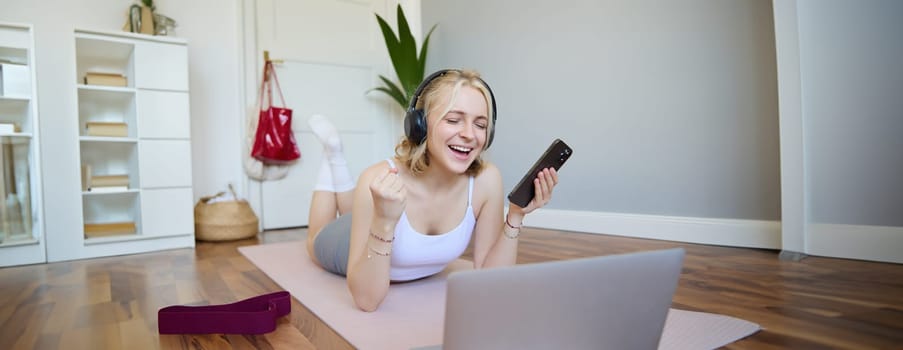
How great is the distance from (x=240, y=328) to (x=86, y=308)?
2.25 ft

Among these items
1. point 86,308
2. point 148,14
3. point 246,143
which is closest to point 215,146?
point 246,143

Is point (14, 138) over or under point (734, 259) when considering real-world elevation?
over

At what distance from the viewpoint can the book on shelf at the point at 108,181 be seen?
271cm

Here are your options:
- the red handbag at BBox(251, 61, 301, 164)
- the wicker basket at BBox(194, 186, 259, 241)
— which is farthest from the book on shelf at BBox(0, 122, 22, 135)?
the red handbag at BBox(251, 61, 301, 164)

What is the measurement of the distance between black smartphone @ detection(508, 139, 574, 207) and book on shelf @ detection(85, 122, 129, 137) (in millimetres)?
2540

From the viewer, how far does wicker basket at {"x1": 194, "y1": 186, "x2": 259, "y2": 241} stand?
10.1 ft

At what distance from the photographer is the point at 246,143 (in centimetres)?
355

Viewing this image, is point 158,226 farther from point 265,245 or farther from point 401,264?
point 401,264

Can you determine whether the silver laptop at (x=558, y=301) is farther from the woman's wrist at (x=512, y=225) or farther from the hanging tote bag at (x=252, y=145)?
the hanging tote bag at (x=252, y=145)

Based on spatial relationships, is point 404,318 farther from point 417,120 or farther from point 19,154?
point 19,154

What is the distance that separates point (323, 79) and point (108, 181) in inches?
65.4

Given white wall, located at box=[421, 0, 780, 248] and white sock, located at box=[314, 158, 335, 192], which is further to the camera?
white wall, located at box=[421, 0, 780, 248]

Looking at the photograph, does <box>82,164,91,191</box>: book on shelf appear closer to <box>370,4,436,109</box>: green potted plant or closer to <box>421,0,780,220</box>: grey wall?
<box>370,4,436,109</box>: green potted plant

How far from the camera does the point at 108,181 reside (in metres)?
2.76
